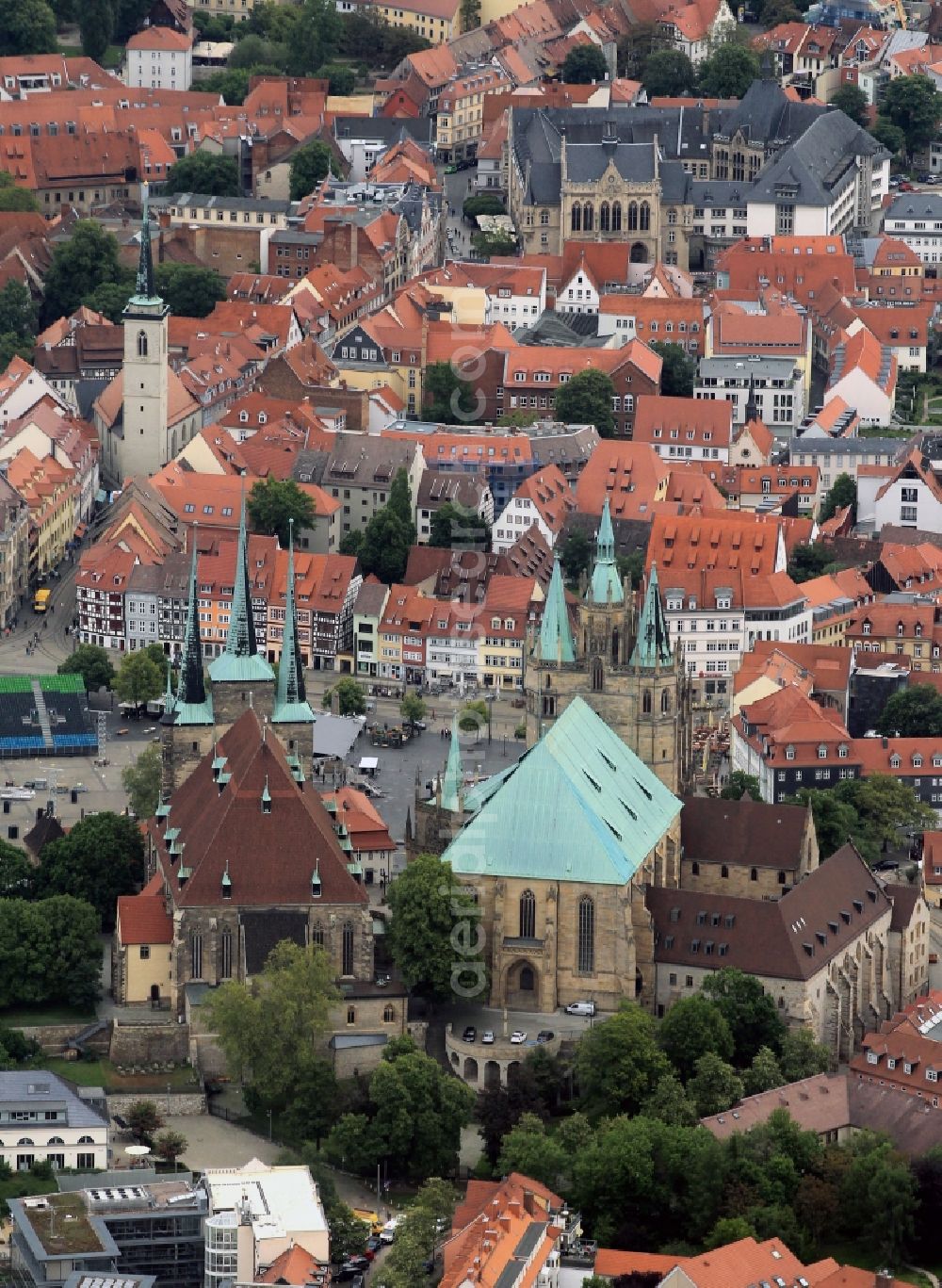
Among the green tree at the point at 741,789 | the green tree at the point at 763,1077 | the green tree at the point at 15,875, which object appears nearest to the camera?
the green tree at the point at 763,1077

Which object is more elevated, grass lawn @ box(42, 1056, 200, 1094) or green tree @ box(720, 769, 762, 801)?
green tree @ box(720, 769, 762, 801)

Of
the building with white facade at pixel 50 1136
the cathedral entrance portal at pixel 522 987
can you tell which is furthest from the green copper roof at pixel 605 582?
the building with white facade at pixel 50 1136

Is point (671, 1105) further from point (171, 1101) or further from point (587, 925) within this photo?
point (171, 1101)

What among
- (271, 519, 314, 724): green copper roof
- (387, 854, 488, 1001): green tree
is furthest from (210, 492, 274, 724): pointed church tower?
(387, 854, 488, 1001): green tree

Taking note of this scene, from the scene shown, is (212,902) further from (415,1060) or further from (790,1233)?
(790,1233)

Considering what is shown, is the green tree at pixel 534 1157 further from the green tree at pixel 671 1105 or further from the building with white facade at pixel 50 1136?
the building with white facade at pixel 50 1136

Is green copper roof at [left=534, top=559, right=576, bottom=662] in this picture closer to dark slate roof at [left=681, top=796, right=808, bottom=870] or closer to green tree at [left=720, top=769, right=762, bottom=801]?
dark slate roof at [left=681, top=796, right=808, bottom=870]

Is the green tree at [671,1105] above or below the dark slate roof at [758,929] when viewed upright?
below
